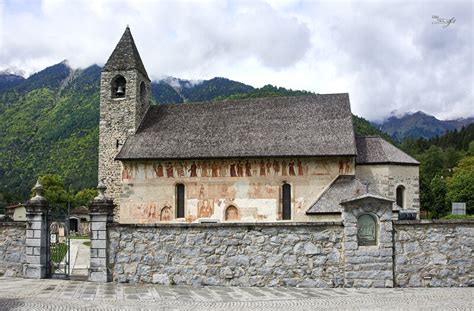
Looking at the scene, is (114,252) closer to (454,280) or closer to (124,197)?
(454,280)

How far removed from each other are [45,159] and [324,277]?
97.9 meters

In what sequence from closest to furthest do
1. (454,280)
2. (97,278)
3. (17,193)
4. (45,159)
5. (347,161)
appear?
(454,280) < (97,278) < (347,161) < (17,193) < (45,159)

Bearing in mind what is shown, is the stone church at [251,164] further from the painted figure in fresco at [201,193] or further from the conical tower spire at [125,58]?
the conical tower spire at [125,58]

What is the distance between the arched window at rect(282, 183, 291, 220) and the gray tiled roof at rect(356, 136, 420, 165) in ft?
13.2

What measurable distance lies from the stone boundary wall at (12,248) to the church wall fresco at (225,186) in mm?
13602

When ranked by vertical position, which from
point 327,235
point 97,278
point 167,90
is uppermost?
point 167,90

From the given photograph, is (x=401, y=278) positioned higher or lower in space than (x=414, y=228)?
lower

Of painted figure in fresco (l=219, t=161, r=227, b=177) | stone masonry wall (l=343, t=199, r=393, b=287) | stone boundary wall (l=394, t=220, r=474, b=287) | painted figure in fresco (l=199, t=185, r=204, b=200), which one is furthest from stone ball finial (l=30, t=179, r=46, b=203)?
painted figure in fresco (l=219, t=161, r=227, b=177)

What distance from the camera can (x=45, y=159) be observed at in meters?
104

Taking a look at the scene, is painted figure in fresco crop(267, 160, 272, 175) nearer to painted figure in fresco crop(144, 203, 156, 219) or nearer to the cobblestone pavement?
painted figure in fresco crop(144, 203, 156, 219)

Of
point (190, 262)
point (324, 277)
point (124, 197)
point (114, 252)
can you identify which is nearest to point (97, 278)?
point (114, 252)

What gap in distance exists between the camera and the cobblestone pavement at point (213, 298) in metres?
11.7

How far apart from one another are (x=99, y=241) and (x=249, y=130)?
53.1 ft

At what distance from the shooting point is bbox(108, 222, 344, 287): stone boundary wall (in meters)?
14.7
